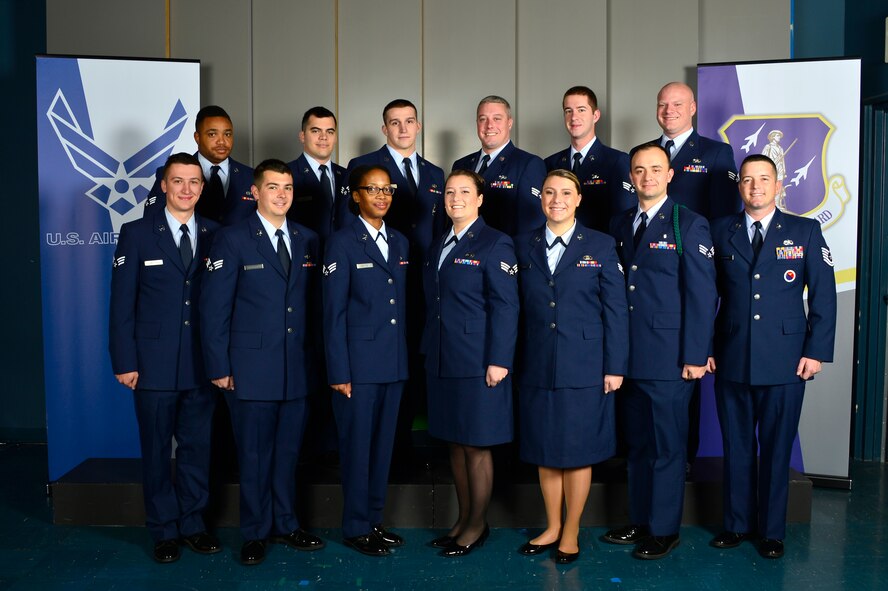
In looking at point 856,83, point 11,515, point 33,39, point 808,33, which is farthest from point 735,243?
point 33,39

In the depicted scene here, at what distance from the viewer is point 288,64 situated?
17.5ft

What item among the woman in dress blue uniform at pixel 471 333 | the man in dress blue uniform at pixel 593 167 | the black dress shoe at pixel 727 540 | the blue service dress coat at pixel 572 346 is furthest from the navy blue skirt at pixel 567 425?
the man in dress blue uniform at pixel 593 167

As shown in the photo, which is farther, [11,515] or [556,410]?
[11,515]

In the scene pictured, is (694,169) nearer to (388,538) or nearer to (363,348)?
(363,348)

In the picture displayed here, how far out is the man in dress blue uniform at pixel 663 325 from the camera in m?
3.51

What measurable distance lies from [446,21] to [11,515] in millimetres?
4064

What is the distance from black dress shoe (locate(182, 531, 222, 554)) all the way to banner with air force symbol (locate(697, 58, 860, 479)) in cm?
350

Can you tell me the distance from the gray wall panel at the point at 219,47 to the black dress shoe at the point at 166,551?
2853 millimetres

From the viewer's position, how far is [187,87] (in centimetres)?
482

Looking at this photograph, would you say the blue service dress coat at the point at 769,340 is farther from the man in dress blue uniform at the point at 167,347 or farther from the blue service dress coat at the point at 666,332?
the man in dress blue uniform at the point at 167,347

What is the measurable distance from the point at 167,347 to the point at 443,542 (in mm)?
1587

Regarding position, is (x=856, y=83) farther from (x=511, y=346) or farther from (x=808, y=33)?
(x=511, y=346)

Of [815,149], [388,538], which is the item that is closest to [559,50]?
[815,149]

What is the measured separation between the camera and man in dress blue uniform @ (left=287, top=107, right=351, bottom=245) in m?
4.26
